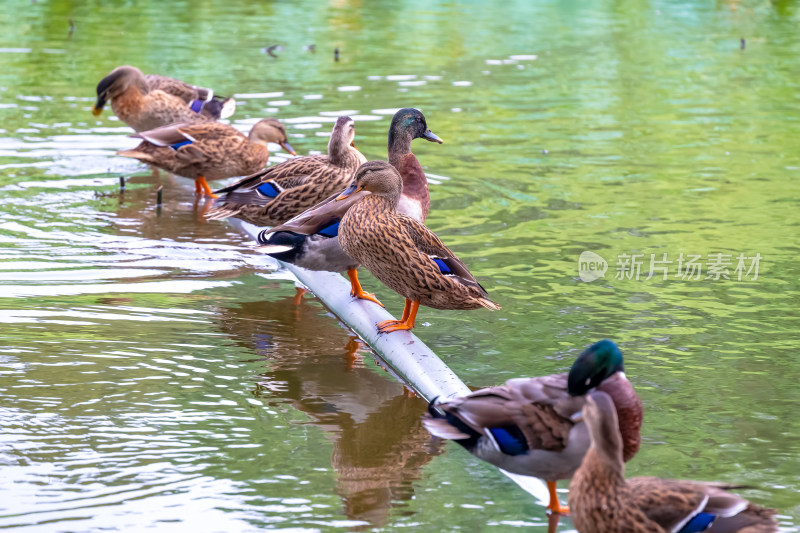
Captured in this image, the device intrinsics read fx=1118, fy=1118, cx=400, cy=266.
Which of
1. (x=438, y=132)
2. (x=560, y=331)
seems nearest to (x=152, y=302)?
(x=560, y=331)

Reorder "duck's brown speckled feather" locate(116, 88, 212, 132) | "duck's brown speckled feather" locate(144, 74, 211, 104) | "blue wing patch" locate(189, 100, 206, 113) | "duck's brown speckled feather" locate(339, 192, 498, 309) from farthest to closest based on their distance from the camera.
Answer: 1. "duck's brown speckled feather" locate(144, 74, 211, 104)
2. "blue wing patch" locate(189, 100, 206, 113)
3. "duck's brown speckled feather" locate(116, 88, 212, 132)
4. "duck's brown speckled feather" locate(339, 192, 498, 309)

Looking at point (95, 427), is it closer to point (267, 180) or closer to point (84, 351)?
point (84, 351)

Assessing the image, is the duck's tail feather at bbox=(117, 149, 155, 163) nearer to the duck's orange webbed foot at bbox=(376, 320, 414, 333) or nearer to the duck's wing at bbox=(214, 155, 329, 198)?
the duck's wing at bbox=(214, 155, 329, 198)

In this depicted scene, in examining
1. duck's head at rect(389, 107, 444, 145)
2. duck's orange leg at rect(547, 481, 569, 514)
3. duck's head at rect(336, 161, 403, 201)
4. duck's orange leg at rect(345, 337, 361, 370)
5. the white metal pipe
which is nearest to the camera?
duck's orange leg at rect(547, 481, 569, 514)

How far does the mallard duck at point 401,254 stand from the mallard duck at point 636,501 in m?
2.01

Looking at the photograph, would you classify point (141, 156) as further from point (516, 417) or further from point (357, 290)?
point (516, 417)

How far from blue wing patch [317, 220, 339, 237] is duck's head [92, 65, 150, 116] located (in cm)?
514

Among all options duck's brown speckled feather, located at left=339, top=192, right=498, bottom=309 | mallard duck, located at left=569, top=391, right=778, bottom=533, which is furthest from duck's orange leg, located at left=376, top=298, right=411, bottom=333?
mallard duck, located at left=569, top=391, right=778, bottom=533

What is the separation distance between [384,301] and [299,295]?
0.55 m

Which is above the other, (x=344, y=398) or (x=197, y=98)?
(x=197, y=98)

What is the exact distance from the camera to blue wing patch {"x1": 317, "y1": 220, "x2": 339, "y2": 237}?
20.8ft

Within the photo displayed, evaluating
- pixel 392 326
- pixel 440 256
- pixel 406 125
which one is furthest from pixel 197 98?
pixel 440 256

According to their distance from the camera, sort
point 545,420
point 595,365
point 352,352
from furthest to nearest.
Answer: point 352,352 < point 545,420 < point 595,365

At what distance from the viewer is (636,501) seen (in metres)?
3.58
